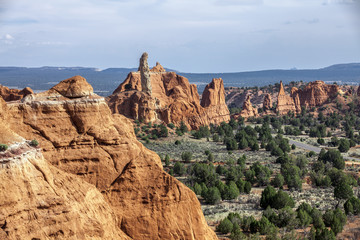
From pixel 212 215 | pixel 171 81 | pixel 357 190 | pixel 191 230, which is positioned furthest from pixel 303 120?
pixel 191 230

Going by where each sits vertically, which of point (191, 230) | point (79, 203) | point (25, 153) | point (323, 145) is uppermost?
point (25, 153)

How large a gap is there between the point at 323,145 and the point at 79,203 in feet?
339

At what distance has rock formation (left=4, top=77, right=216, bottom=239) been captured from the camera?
20703 mm

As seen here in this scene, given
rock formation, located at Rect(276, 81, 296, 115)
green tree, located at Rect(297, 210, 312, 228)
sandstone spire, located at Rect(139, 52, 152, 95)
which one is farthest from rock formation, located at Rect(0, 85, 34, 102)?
rock formation, located at Rect(276, 81, 296, 115)

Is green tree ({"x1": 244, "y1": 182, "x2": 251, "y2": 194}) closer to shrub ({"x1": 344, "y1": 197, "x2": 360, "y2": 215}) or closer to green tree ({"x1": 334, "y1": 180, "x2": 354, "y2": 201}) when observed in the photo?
green tree ({"x1": 334, "y1": 180, "x2": 354, "y2": 201})

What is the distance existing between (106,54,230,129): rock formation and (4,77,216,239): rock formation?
82427mm

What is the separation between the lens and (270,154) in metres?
92.7

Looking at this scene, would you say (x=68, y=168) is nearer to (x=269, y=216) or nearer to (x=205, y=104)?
(x=269, y=216)

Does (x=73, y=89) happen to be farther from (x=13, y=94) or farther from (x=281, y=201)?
(x=13, y=94)

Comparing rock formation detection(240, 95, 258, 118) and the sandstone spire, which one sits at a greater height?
the sandstone spire

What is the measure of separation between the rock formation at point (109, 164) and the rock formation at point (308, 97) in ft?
505

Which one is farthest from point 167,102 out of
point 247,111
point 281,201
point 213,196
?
point 281,201

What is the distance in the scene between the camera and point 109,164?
21672 mm

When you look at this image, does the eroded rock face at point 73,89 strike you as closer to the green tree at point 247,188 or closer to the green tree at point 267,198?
the green tree at point 267,198
